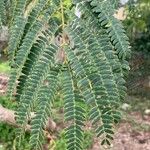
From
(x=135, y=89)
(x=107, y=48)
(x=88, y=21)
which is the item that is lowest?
(x=107, y=48)

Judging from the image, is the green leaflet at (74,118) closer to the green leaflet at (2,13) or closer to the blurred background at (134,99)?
the green leaflet at (2,13)

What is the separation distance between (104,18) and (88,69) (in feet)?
0.78

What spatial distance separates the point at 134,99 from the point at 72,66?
6510 mm

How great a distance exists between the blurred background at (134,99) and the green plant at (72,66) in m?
4.00

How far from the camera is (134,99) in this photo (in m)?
7.75

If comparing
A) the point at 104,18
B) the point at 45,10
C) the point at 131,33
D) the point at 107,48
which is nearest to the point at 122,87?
the point at 107,48

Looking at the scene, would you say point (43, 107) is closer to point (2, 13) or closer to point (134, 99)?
point (2, 13)

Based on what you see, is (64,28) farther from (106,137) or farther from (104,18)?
(106,137)

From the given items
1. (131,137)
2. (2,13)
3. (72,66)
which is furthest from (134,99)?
(72,66)

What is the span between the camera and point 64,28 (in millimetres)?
1484

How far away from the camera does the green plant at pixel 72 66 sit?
4.18 ft

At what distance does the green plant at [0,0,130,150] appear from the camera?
1274 mm

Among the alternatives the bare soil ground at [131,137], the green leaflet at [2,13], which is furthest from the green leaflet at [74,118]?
the bare soil ground at [131,137]

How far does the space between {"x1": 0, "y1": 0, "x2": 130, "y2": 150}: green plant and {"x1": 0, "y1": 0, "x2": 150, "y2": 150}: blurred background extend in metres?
4.00
